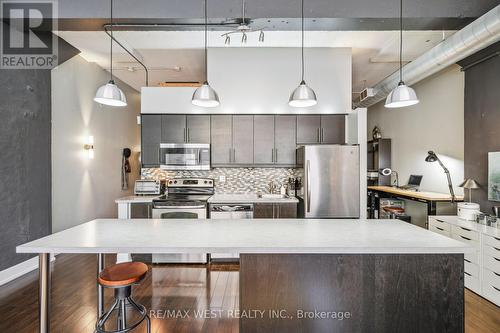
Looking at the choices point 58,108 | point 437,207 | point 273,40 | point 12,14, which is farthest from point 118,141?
point 437,207

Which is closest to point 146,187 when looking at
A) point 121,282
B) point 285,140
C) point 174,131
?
point 174,131

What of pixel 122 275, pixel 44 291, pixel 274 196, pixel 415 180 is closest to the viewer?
pixel 44 291

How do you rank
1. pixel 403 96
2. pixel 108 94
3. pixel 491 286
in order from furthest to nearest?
pixel 491 286, pixel 108 94, pixel 403 96

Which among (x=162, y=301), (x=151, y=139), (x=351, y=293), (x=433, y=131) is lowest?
(x=162, y=301)

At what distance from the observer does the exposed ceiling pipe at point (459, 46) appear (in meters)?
2.66

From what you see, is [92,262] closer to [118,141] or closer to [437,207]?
[118,141]

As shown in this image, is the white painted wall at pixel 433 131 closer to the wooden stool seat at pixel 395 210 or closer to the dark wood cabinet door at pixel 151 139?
the wooden stool seat at pixel 395 210

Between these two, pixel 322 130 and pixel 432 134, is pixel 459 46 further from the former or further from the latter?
pixel 432 134

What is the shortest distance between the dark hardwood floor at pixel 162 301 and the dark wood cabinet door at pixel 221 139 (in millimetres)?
1696

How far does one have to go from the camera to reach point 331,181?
3674mm

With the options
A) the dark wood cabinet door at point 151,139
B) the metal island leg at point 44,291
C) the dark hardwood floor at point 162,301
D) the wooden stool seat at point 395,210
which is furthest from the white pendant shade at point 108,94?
the wooden stool seat at point 395,210

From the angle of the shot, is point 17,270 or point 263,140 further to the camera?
point 263,140

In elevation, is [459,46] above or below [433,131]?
above

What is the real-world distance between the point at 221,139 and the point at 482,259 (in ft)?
12.0
